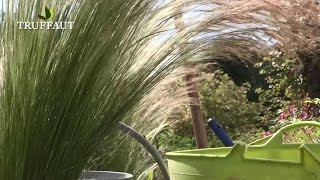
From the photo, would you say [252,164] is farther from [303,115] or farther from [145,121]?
[303,115]

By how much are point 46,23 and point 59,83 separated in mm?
126

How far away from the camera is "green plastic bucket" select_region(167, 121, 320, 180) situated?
1.00 metres

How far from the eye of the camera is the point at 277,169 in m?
1.02

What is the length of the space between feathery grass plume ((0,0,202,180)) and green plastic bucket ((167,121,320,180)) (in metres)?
0.20

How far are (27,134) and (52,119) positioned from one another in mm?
55

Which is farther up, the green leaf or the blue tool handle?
the green leaf

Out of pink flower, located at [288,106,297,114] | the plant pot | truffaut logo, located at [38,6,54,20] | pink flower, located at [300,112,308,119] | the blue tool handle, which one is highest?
truffaut logo, located at [38,6,54,20]

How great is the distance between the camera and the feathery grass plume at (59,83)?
3.82 feet

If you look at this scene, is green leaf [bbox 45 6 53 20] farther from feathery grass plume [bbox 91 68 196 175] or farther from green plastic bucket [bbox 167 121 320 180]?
feathery grass plume [bbox 91 68 196 175]

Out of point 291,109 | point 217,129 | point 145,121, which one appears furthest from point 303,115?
point 217,129

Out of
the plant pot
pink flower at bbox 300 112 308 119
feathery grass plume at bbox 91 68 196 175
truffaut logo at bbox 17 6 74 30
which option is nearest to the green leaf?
truffaut logo at bbox 17 6 74 30

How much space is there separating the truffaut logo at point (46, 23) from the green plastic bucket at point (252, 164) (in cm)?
34

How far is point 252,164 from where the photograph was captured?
3.47 ft

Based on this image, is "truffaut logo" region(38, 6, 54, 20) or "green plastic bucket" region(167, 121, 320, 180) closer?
"green plastic bucket" region(167, 121, 320, 180)
